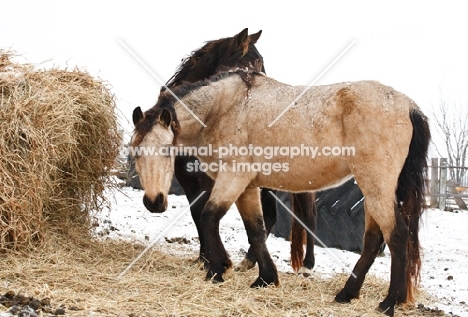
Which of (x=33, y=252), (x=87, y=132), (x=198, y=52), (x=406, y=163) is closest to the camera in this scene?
(x=406, y=163)

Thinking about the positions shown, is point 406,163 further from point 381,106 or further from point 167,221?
point 167,221

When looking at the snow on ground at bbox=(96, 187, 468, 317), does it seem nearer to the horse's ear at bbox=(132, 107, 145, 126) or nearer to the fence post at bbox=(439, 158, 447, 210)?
the horse's ear at bbox=(132, 107, 145, 126)

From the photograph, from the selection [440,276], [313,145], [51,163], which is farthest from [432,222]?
[51,163]

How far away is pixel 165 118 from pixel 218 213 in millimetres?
975

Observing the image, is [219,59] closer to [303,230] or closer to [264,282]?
[303,230]

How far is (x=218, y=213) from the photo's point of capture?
4.54 metres

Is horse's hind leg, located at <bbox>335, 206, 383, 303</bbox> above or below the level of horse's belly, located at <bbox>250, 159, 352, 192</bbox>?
below

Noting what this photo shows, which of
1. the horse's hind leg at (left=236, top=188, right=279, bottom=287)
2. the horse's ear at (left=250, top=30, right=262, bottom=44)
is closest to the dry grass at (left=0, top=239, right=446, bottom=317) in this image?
the horse's hind leg at (left=236, top=188, right=279, bottom=287)

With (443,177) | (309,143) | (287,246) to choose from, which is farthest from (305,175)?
(443,177)

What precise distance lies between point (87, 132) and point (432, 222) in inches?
344

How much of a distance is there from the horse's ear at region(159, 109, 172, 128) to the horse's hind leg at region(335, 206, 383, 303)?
78.9 inches

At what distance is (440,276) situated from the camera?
240 inches

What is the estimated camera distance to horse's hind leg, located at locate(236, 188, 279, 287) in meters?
4.79

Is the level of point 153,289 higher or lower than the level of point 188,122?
lower
